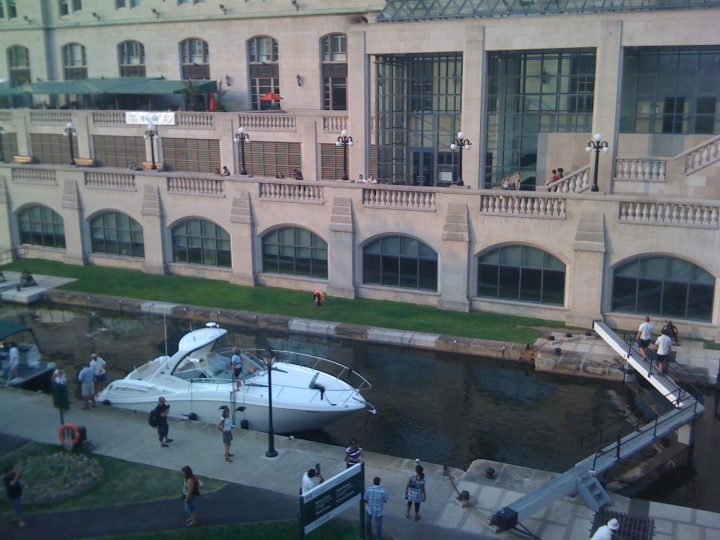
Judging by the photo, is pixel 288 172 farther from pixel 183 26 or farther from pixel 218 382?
pixel 218 382

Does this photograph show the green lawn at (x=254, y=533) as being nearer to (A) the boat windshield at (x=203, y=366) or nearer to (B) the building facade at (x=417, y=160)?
(A) the boat windshield at (x=203, y=366)

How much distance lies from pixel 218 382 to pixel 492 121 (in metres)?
23.6

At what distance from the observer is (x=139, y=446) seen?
2156 cm

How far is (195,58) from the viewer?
53.5 meters

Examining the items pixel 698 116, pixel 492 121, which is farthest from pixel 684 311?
pixel 492 121

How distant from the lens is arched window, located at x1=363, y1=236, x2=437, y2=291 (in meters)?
34.2

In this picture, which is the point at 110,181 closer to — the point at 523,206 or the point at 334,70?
the point at 334,70

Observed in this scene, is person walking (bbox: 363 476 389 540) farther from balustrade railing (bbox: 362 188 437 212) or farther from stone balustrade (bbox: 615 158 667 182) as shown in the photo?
stone balustrade (bbox: 615 158 667 182)

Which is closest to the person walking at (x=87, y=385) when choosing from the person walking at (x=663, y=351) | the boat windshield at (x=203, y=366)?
the boat windshield at (x=203, y=366)

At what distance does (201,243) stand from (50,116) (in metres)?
19.3

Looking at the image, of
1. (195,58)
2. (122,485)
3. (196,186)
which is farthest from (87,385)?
(195,58)

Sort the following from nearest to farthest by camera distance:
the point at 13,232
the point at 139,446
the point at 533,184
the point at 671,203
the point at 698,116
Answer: the point at 139,446 < the point at 671,203 < the point at 698,116 < the point at 533,184 < the point at 13,232

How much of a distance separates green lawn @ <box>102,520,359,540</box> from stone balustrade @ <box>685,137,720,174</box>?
21.8 metres

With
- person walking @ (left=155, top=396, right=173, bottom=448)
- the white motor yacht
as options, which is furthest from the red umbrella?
person walking @ (left=155, top=396, right=173, bottom=448)
